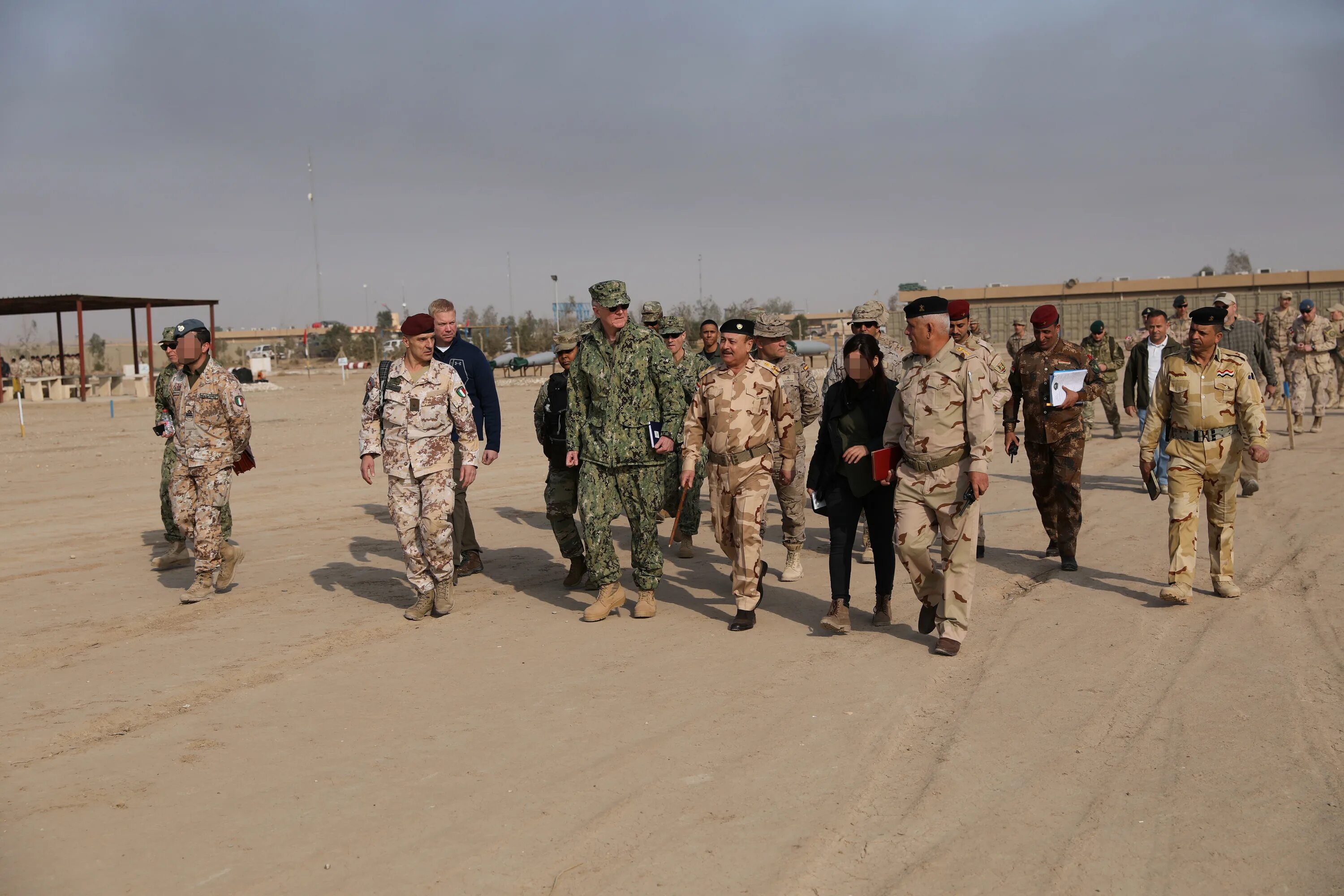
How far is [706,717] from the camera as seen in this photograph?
17.6 feet

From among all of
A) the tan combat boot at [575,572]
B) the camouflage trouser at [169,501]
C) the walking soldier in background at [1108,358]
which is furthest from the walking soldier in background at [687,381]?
the walking soldier in background at [1108,358]

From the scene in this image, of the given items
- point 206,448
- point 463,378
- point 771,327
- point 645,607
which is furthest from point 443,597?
point 771,327

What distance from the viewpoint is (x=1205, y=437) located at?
7.31 metres

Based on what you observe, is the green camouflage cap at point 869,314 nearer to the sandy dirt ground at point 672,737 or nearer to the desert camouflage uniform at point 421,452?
the sandy dirt ground at point 672,737

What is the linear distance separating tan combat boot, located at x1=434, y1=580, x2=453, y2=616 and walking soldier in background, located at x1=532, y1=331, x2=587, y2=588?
101 centimetres

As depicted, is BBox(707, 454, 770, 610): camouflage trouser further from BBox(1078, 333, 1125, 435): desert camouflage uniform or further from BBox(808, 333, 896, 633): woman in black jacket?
BBox(1078, 333, 1125, 435): desert camouflage uniform

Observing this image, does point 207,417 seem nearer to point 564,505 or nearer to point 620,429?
point 564,505

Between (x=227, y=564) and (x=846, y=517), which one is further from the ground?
(x=846, y=517)

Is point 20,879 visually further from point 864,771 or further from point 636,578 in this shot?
point 636,578

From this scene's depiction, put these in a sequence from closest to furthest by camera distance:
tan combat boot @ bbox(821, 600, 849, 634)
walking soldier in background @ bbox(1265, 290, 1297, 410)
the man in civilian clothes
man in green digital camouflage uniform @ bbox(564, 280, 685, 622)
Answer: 1. tan combat boot @ bbox(821, 600, 849, 634)
2. man in green digital camouflage uniform @ bbox(564, 280, 685, 622)
3. the man in civilian clothes
4. walking soldier in background @ bbox(1265, 290, 1297, 410)

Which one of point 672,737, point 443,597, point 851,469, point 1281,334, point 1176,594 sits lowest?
point 672,737

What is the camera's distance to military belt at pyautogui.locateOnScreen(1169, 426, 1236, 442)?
729 centimetres

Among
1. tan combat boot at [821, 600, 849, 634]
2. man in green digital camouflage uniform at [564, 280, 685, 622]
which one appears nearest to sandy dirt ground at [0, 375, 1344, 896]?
tan combat boot at [821, 600, 849, 634]

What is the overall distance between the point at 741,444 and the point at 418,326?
2363mm
